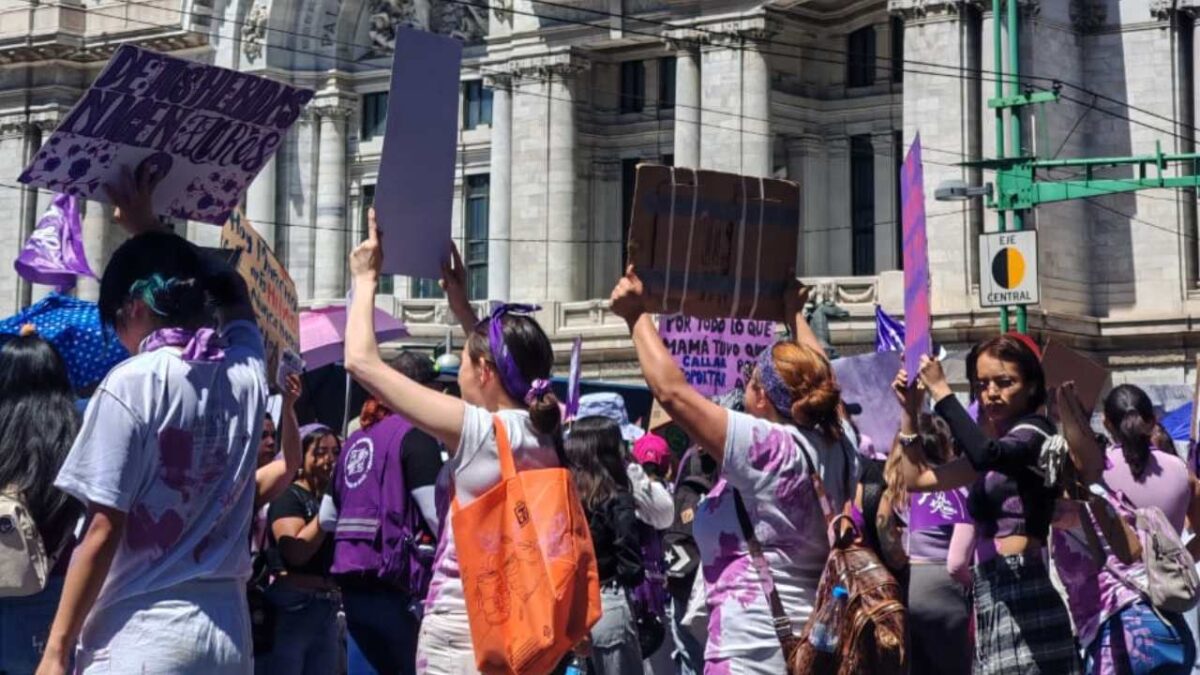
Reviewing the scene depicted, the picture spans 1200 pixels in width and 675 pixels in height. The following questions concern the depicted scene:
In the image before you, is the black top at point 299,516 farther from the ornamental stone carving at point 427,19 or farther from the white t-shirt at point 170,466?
the ornamental stone carving at point 427,19

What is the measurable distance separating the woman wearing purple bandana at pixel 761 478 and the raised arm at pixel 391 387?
2.03 ft

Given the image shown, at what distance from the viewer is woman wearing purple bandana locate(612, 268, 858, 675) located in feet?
21.3

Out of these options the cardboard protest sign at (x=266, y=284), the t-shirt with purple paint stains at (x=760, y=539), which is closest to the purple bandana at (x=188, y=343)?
the t-shirt with purple paint stains at (x=760, y=539)

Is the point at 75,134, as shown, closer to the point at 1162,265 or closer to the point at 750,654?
the point at 750,654

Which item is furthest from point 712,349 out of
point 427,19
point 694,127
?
point 427,19

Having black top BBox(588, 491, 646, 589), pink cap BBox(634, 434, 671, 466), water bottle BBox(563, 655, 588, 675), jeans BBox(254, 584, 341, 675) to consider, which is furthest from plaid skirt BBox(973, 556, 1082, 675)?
pink cap BBox(634, 434, 671, 466)

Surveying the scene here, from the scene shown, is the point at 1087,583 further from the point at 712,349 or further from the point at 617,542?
the point at 712,349

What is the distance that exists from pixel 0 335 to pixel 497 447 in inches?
96.8

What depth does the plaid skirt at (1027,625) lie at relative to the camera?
7.17 m

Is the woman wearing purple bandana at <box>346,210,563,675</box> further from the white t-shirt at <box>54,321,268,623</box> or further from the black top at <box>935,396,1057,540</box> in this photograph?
the black top at <box>935,396,1057,540</box>

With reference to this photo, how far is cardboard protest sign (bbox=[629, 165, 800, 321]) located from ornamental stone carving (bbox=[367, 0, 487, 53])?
98.7ft

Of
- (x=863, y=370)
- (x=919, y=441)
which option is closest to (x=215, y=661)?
(x=919, y=441)

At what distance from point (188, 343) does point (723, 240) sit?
2.73m

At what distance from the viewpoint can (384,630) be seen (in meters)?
9.49
